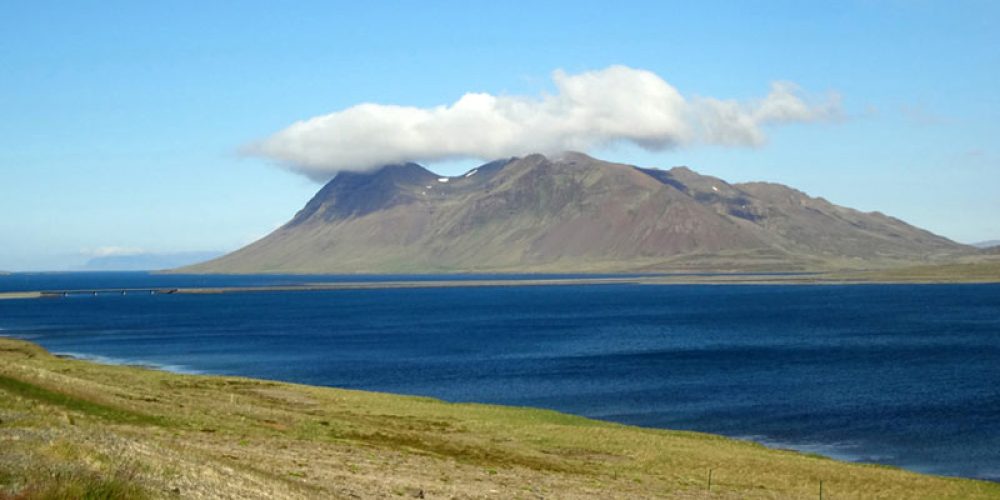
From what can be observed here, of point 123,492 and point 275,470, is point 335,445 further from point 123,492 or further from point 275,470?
point 123,492

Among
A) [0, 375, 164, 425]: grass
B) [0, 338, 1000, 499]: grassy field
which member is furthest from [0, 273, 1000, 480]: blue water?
[0, 375, 164, 425]: grass

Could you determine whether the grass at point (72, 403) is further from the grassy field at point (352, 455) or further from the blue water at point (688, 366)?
the blue water at point (688, 366)

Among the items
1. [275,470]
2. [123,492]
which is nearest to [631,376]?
[275,470]

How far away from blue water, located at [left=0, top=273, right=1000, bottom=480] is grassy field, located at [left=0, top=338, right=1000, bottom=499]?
12.0 meters

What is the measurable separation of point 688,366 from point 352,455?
246ft

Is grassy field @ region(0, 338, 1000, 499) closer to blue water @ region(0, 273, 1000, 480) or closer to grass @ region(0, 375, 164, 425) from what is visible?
grass @ region(0, 375, 164, 425)

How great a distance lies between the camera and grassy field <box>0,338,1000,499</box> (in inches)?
935

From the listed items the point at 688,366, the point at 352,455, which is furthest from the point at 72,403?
the point at 688,366

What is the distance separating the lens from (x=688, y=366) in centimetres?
10981

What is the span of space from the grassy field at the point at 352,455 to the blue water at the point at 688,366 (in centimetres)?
1201

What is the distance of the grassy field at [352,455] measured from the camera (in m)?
23.8

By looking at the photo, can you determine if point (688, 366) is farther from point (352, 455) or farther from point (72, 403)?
point (72, 403)

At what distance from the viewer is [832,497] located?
42.0 meters

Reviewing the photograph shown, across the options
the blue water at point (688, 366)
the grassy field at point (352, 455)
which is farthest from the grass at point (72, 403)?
the blue water at point (688, 366)
